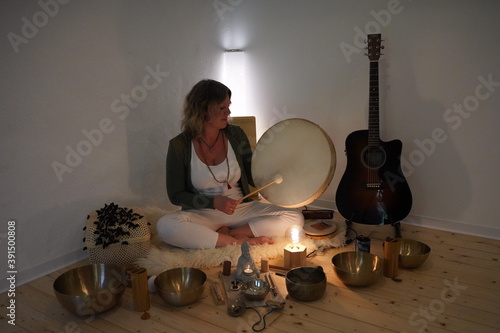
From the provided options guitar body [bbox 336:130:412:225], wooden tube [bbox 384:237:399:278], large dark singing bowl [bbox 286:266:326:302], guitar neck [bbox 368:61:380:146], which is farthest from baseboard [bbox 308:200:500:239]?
large dark singing bowl [bbox 286:266:326:302]

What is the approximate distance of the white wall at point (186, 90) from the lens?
83.7 inches

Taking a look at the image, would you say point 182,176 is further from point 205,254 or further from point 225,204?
point 205,254

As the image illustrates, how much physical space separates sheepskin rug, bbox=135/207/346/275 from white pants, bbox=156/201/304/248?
0.19 ft

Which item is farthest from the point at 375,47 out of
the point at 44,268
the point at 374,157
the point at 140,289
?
the point at 44,268

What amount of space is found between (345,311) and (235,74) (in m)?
2.15

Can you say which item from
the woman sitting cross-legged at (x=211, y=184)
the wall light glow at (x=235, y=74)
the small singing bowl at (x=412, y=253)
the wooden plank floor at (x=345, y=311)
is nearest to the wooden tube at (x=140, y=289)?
the wooden plank floor at (x=345, y=311)

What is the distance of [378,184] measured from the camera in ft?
7.97

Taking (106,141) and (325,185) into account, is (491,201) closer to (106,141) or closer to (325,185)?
(325,185)

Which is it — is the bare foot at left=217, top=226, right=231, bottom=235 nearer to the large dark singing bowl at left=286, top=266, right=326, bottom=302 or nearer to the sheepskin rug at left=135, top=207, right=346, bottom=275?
the sheepskin rug at left=135, top=207, right=346, bottom=275

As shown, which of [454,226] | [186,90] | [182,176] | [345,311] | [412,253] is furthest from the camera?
[186,90]

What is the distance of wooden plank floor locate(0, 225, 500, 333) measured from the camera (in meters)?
1.65

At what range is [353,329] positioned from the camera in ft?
5.32

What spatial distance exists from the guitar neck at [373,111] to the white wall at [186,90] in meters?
0.29

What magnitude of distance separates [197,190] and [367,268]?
3.41 feet
